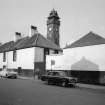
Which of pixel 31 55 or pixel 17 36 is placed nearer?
pixel 31 55

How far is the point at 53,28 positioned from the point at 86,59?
34.4m

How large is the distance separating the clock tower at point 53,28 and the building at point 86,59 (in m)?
28.7

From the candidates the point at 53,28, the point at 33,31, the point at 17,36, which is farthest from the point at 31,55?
the point at 53,28

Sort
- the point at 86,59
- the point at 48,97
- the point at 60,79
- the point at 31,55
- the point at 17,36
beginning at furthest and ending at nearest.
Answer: the point at 17,36 → the point at 31,55 → the point at 86,59 → the point at 60,79 → the point at 48,97

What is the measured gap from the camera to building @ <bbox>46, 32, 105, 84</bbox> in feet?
62.3

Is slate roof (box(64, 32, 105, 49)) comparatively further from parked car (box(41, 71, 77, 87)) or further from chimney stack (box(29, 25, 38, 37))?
chimney stack (box(29, 25, 38, 37))

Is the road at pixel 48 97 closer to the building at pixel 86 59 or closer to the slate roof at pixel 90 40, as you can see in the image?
the building at pixel 86 59

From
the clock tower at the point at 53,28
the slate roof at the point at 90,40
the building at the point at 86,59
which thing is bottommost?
the building at the point at 86,59

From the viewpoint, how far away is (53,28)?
5325cm

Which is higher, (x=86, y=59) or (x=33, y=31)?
(x=33, y=31)

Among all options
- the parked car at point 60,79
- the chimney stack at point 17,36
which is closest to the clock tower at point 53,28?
the chimney stack at point 17,36

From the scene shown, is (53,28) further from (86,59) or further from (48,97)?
(48,97)

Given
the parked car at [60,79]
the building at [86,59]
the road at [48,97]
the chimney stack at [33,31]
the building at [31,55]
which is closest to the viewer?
the road at [48,97]

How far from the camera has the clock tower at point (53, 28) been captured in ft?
172
